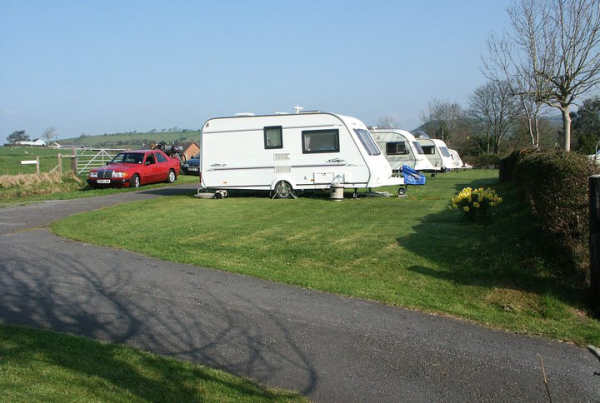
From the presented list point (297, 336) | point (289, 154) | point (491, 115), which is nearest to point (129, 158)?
point (289, 154)

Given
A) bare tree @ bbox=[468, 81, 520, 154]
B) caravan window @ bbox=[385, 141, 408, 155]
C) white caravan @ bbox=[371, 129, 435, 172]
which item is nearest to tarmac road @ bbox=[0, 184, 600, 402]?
white caravan @ bbox=[371, 129, 435, 172]

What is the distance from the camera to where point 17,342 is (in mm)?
5031

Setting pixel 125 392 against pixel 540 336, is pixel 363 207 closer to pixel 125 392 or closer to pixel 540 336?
pixel 540 336

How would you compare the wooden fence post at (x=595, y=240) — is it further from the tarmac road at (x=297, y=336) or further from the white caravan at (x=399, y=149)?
the white caravan at (x=399, y=149)

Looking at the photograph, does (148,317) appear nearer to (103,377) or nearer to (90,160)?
(103,377)

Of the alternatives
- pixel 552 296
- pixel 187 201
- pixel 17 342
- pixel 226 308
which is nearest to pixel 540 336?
pixel 552 296

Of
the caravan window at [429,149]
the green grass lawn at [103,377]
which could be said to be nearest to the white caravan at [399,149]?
A: the caravan window at [429,149]

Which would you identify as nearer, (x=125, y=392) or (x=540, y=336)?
(x=125, y=392)

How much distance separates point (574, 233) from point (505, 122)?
5736 cm

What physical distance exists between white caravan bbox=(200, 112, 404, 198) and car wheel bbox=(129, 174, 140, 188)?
5994 millimetres

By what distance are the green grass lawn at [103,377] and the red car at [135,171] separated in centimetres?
1846

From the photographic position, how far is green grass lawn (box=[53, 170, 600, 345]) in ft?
21.7

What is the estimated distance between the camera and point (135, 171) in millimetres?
23453

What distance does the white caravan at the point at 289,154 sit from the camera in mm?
17438
